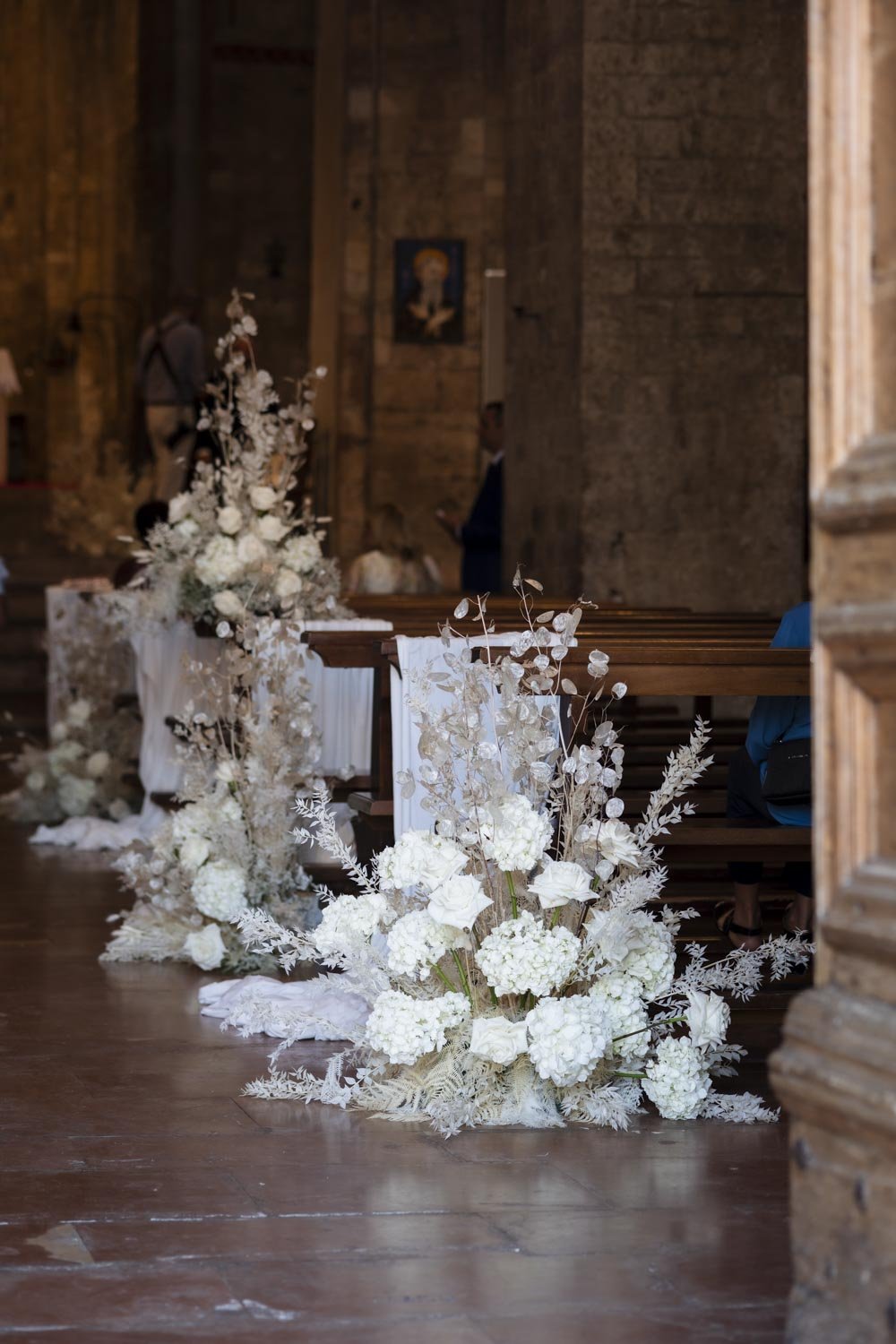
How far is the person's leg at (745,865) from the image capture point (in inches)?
198

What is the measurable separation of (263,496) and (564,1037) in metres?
3.05

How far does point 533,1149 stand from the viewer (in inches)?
143

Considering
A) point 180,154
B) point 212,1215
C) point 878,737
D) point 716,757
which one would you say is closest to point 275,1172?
point 212,1215

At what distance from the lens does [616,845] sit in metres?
3.88

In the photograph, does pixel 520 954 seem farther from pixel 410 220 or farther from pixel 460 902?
pixel 410 220

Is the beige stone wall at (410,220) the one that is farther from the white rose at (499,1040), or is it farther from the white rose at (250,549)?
the white rose at (499,1040)

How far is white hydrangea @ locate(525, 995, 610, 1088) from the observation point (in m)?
3.68

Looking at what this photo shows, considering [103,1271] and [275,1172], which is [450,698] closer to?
[275,1172]

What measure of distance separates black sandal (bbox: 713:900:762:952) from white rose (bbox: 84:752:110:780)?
11.0ft

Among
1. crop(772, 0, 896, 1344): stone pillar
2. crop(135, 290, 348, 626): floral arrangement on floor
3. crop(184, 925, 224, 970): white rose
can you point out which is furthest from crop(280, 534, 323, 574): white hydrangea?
crop(772, 0, 896, 1344): stone pillar

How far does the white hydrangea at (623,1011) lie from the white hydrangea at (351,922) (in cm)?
45

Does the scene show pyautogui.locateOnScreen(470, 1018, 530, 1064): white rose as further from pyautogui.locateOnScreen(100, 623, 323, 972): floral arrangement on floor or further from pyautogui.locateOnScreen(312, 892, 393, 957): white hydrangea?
pyautogui.locateOnScreen(100, 623, 323, 972): floral arrangement on floor

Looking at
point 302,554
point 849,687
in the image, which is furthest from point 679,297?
point 849,687

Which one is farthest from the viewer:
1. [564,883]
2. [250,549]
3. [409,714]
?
[250,549]
